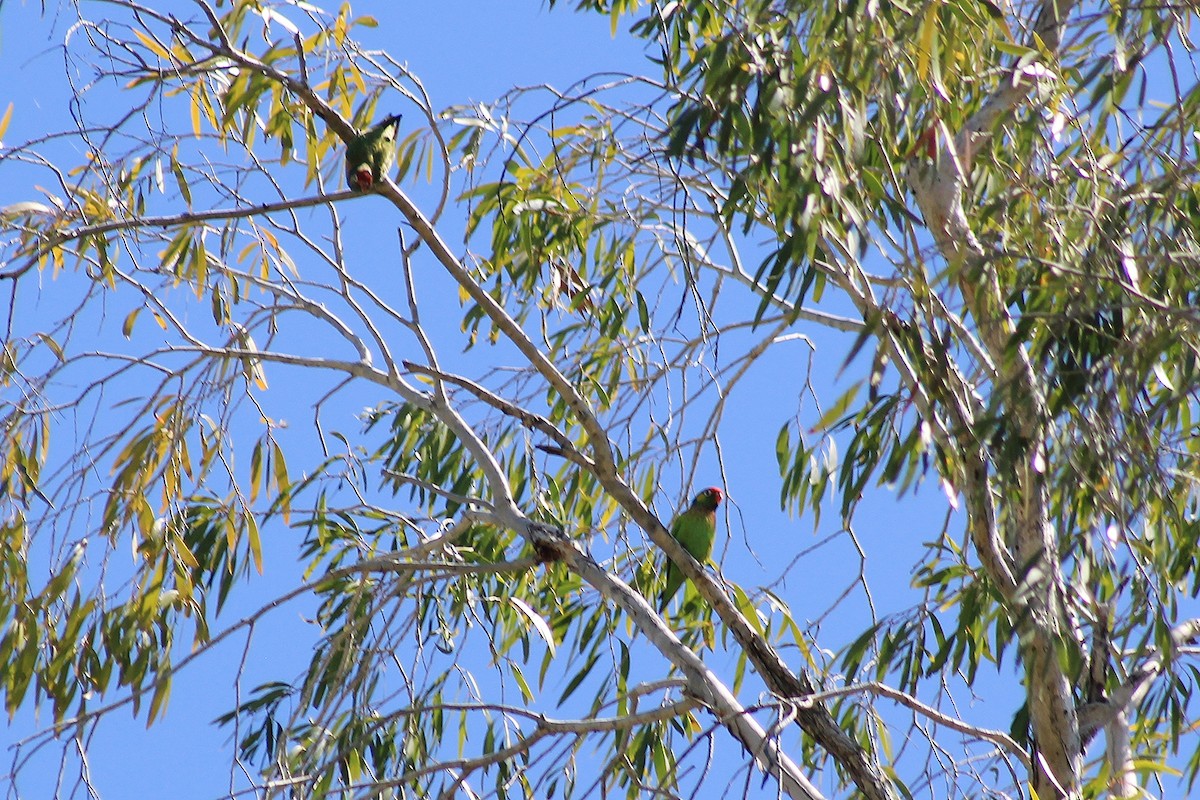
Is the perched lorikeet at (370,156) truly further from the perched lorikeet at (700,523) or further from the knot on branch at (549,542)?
the perched lorikeet at (700,523)

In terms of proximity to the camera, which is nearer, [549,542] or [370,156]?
[549,542]

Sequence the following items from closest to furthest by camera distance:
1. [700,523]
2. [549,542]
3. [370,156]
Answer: [549,542] → [370,156] → [700,523]

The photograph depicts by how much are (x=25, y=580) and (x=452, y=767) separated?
3.16 feet

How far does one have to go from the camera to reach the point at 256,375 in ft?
9.89

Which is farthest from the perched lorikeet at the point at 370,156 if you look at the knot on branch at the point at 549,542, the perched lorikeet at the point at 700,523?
the perched lorikeet at the point at 700,523

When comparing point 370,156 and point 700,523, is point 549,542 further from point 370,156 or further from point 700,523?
point 700,523

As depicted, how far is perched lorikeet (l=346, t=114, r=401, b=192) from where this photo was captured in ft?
8.61

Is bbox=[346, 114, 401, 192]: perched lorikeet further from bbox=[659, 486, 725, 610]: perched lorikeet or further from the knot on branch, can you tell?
bbox=[659, 486, 725, 610]: perched lorikeet

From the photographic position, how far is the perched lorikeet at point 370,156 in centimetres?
262

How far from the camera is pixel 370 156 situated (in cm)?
275

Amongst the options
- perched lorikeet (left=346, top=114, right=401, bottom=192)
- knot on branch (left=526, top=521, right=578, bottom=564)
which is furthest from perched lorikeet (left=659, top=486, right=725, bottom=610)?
perched lorikeet (left=346, top=114, right=401, bottom=192)

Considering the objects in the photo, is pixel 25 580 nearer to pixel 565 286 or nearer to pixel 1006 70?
pixel 565 286

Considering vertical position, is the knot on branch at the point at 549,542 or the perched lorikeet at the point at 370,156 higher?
the perched lorikeet at the point at 370,156

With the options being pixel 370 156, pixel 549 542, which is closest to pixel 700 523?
pixel 549 542
